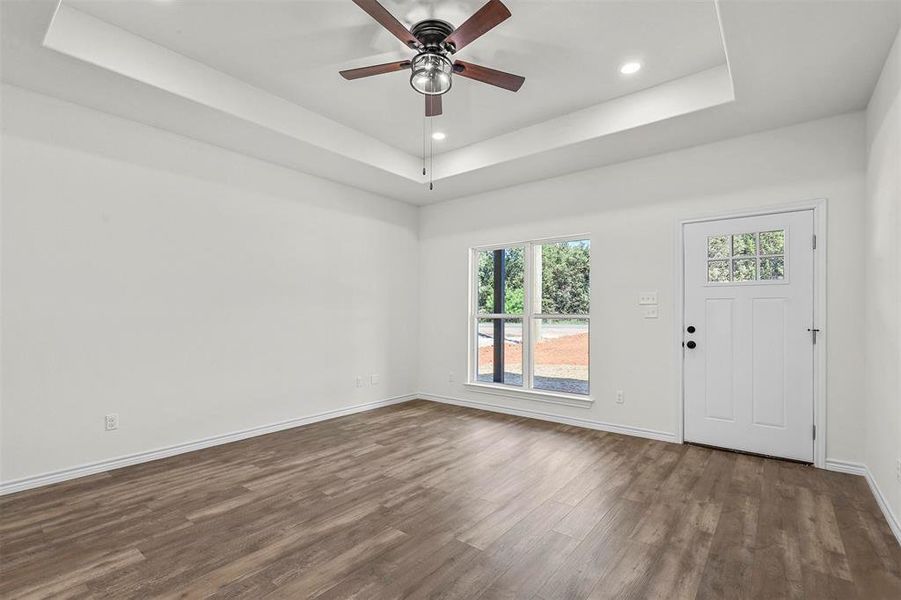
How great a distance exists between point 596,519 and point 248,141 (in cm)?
404

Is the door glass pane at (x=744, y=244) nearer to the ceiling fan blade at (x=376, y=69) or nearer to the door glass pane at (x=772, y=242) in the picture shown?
the door glass pane at (x=772, y=242)

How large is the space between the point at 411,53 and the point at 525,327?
3189mm

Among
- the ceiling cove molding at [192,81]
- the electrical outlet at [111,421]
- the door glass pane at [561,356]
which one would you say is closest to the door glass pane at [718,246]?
the door glass pane at [561,356]

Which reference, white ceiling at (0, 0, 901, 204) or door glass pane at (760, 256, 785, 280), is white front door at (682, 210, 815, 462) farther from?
white ceiling at (0, 0, 901, 204)

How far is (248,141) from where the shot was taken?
393 cm

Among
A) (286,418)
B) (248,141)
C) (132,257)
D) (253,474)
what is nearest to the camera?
(253,474)

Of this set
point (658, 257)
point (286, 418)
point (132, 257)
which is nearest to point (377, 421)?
point (286, 418)

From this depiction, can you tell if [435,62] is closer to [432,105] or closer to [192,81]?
[432,105]

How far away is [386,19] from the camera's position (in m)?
2.39

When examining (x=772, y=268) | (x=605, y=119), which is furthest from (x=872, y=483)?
(x=605, y=119)

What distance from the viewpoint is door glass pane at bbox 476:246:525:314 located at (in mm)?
5379

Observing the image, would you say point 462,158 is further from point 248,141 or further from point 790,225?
point 790,225

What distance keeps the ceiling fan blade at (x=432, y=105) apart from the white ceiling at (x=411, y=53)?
38 cm

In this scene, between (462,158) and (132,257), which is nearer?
(132,257)
